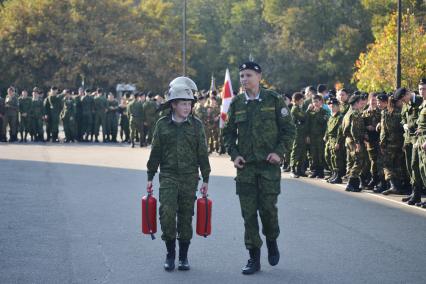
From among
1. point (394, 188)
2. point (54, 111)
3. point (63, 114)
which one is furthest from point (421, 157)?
point (54, 111)

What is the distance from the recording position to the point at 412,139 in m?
14.0

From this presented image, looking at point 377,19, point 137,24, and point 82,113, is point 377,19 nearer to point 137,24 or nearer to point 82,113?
point 137,24

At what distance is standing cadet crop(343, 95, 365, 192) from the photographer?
16.3 metres

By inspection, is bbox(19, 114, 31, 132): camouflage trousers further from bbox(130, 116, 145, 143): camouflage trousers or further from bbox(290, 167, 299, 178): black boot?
bbox(290, 167, 299, 178): black boot

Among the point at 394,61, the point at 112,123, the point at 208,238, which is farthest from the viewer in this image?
the point at 394,61

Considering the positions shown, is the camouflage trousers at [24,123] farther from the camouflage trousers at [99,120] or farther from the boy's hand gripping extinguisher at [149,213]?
the boy's hand gripping extinguisher at [149,213]

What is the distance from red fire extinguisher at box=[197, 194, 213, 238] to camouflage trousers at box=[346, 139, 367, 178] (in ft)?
26.2

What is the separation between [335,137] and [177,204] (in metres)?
9.48

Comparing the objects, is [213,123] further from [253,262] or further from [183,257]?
[253,262]

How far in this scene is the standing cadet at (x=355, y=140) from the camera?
16.3 meters

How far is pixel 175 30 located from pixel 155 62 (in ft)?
18.2

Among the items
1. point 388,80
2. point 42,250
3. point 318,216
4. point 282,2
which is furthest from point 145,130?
point 282,2

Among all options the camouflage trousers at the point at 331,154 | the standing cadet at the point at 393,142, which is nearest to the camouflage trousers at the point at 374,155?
the standing cadet at the point at 393,142

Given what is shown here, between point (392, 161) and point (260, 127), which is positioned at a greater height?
point (260, 127)
